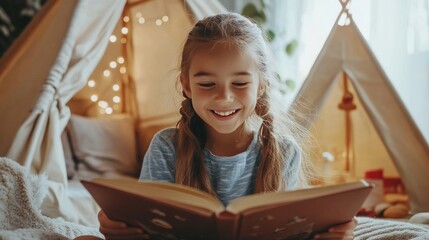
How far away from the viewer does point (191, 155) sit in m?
1.12

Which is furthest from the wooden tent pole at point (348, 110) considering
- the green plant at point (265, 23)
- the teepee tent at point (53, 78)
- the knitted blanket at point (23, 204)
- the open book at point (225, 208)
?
the open book at point (225, 208)

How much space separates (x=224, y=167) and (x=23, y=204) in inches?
17.4

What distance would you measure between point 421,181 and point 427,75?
0.41m

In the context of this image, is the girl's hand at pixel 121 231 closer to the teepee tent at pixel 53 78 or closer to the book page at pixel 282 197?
the book page at pixel 282 197

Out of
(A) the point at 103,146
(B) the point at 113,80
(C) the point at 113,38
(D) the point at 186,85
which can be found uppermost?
(D) the point at 186,85

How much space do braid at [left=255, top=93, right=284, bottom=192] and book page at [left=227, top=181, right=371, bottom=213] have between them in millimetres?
323

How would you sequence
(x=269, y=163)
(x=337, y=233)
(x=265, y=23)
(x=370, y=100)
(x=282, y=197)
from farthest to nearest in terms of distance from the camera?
(x=265, y=23) < (x=370, y=100) < (x=269, y=163) < (x=337, y=233) < (x=282, y=197)

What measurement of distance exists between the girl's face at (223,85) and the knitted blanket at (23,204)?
1.33 feet

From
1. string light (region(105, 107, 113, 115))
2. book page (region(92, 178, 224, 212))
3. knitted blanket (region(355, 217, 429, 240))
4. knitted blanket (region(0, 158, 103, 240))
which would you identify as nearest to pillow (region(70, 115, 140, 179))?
string light (region(105, 107, 113, 115))

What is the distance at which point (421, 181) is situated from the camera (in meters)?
1.98

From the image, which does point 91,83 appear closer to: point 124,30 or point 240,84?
point 124,30

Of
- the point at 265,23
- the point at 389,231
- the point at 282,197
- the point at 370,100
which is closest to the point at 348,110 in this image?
the point at 370,100

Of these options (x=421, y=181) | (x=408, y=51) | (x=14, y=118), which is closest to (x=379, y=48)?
(x=408, y=51)

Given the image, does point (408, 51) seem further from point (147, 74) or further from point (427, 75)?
point (147, 74)
